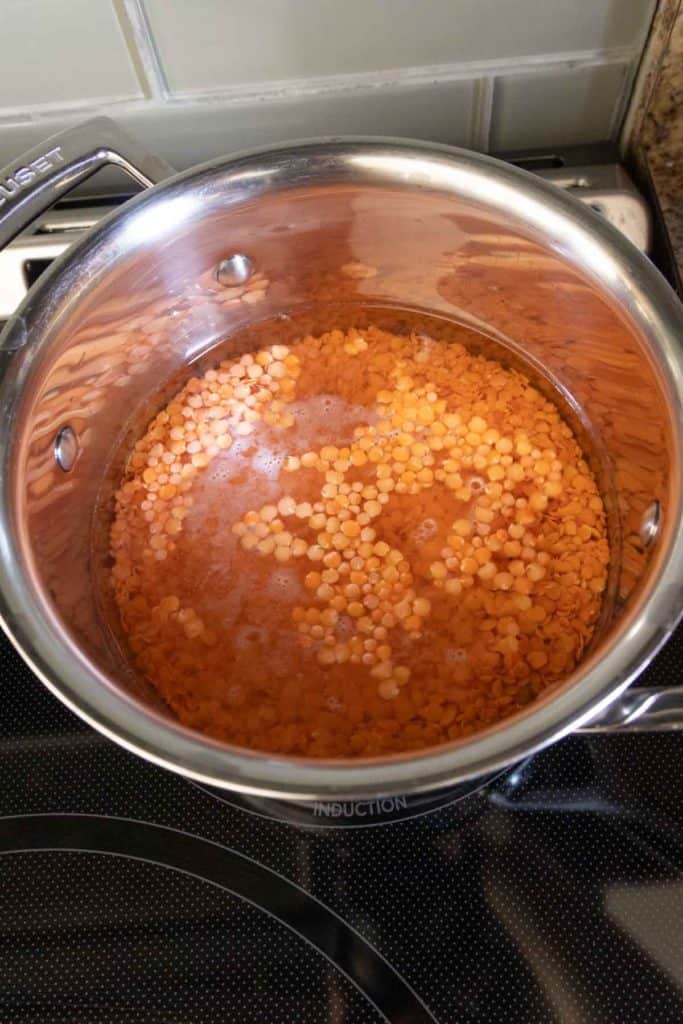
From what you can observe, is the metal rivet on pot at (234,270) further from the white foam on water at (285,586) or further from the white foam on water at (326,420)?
the white foam on water at (285,586)

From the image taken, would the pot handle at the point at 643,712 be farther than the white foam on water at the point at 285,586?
No

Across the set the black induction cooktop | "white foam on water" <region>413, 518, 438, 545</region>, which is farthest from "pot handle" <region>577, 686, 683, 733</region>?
"white foam on water" <region>413, 518, 438, 545</region>

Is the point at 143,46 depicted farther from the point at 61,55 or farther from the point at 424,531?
the point at 424,531

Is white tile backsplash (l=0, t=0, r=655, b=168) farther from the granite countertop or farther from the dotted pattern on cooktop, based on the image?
the dotted pattern on cooktop

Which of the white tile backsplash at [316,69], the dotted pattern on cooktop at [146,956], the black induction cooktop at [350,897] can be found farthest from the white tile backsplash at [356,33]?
the dotted pattern on cooktop at [146,956]

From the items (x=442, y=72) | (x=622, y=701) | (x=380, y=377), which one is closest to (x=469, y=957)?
(x=622, y=701)

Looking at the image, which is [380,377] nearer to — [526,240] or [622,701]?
[526,240]

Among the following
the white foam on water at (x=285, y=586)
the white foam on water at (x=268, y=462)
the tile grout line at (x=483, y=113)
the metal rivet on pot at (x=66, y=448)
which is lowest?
the white foam on water at (x=285, y=586)
